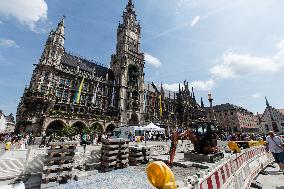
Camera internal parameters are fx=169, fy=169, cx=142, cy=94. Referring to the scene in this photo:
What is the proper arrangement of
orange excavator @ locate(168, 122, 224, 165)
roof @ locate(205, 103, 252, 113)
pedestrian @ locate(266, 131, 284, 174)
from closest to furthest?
pedestrian @ locate(266, 131, 284, 174) → orange excavator @ locate(168, 122, 224, 165) → roof @ locate(205, 103, 252, 113)

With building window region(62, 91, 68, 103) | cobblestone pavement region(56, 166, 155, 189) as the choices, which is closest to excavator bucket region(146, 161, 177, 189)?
cobblestone pavement region(56, 166, 155, 189)

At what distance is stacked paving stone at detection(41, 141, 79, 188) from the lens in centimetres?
651

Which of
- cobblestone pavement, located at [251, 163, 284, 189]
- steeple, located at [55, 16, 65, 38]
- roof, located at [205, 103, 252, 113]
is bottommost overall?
cobblestone pavement, located at [251, 163, 284, 189]

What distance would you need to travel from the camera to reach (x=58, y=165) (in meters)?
6.93

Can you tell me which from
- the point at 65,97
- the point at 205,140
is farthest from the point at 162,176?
the point at 65,97

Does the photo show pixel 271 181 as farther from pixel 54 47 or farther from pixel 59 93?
pixel 54 47

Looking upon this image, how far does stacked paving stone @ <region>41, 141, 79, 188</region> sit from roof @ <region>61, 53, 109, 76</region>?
40.1 meters

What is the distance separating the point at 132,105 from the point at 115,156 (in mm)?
38897

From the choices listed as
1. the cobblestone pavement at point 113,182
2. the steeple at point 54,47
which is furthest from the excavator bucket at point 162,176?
the steeple at point 54,47

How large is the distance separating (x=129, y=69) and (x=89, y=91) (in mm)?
13922

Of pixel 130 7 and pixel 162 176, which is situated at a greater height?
pixel 130 7

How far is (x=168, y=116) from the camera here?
61.8m

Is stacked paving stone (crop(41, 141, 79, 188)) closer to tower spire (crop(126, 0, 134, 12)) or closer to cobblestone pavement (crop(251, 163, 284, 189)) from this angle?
cobblestone pavement (crop(251, 163, 284, 189))

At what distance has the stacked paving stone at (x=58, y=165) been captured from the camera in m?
6.51
